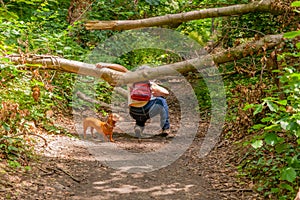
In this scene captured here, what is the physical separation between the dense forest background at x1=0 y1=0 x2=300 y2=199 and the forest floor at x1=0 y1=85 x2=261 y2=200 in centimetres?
18

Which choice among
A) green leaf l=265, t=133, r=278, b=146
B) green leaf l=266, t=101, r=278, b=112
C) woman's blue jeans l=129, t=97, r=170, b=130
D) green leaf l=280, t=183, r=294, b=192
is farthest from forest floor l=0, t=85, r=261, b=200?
green leaf l=266, t=101, r=278, b=112

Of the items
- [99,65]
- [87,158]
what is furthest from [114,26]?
[87,158]

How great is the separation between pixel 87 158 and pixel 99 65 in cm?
142

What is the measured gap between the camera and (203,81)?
29.2ft

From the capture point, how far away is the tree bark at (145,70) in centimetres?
526

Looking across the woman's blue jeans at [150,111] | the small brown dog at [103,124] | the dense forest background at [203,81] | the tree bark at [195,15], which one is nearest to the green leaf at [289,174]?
the dense forest background at [203,81]

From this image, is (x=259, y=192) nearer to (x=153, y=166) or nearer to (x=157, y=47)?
(x=153, y=166)

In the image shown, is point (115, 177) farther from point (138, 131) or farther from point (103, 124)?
point (138, 131)

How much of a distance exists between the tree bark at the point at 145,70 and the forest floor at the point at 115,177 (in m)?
1.15

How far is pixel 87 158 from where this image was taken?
216 inches

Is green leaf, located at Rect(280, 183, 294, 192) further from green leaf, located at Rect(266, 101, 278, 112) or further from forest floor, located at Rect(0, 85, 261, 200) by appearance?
green leaf, located at Rect(266, 101, 278, 112)

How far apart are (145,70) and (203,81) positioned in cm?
392

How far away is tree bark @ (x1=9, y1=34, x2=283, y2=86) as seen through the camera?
207 inches

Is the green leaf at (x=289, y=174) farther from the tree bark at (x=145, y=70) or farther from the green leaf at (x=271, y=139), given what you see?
the tree bark at (x=145, y=70)
